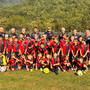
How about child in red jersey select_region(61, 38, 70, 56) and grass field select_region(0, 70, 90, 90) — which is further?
child in red jersey select_region(61, 38, 70, 56)

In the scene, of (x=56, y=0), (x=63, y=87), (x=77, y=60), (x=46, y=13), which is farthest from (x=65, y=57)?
(x=56, y=0)

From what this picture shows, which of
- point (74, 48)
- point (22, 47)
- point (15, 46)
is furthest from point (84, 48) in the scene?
point (15, 46)

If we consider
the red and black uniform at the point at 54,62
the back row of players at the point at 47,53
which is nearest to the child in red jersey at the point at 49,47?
the back row of players at the point at 47,53

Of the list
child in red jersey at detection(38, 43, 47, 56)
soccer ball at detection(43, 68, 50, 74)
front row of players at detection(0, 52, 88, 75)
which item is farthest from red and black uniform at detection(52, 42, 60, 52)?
soccer ball at detection(43, 68, 50, 74)

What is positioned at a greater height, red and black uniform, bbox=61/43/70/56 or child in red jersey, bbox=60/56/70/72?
red and black uniform, bbox=61/43/70/56

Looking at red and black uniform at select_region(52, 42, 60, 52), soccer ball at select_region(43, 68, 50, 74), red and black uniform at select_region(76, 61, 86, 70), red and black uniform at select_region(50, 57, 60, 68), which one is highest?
red and black uniform at select_region(52, 42, 60, 52)

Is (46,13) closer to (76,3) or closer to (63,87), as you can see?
(76,3)

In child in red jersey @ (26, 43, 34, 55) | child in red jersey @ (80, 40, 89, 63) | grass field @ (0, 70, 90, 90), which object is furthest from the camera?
child in red jersey @ (26, 43, 34, 55)

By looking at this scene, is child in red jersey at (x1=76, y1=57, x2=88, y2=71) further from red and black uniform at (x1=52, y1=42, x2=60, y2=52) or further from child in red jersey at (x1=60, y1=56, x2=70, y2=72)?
red and black uniform at (x1=52, y1=42, x2=60, y2=52)

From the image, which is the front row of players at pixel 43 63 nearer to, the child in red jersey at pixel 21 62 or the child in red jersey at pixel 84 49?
the child in red jersey at pixel 21 62

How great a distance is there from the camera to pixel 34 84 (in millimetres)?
7117

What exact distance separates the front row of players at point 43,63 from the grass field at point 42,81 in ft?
1.10

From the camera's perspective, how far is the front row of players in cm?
869

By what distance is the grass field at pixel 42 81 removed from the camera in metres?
6.83
